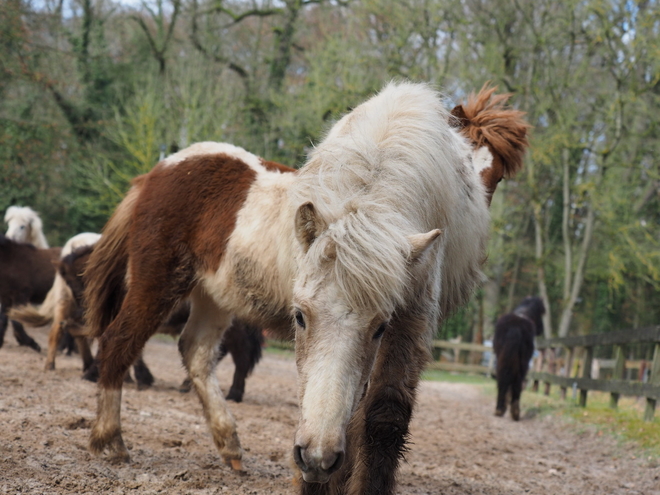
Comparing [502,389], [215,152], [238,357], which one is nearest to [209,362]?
[215,152]

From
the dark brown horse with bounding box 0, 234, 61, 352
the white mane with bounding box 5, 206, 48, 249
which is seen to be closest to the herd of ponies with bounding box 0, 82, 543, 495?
the dark brown horse with bounding box 0, 234, 61, 352

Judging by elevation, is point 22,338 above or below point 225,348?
below

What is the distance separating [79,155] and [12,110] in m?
2.23

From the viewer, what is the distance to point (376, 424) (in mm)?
3006

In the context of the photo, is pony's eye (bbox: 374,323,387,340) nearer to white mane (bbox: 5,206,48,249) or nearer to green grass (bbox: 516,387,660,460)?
green grass (bbox: 516,387,660,460)

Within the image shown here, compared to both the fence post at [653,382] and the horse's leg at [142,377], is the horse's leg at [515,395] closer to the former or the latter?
the fence post at [653,382]

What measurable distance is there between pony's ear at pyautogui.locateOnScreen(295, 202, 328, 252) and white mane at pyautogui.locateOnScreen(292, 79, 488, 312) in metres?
0.04

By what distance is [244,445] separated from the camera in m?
5.48

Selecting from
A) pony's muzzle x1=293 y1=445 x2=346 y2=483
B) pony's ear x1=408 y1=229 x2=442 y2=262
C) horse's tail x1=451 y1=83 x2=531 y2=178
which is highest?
horse's tail x1=451 y1=83 x2=531 y2=178

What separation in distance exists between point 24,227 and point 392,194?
11392 mm

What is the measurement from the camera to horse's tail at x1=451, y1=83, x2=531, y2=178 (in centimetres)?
502

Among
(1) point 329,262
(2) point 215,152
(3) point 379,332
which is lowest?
(3) point 379,332

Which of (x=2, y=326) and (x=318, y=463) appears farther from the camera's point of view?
(x=2, y=326)

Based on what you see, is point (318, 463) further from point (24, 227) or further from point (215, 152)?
point (24, 227)
